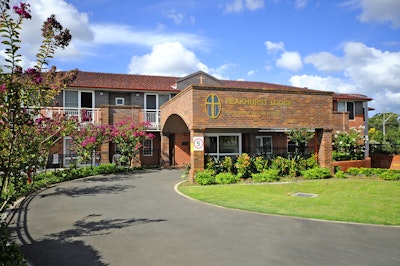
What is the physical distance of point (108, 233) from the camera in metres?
Result: 7.08

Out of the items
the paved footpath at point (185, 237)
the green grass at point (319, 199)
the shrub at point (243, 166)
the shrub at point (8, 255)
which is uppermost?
the shrub at point (243, 166)

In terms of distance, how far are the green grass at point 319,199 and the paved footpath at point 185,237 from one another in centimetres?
67

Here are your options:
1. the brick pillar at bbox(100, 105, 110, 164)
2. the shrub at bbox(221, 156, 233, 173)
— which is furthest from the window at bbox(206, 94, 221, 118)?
the brick pillar at bbox(100, 105, 110, 164)

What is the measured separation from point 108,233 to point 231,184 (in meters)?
7.83

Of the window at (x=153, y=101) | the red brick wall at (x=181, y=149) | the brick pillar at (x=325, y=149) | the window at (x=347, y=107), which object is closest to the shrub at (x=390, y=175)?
the brick pillar at (x=325, y=149)

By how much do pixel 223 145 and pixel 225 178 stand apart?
9.66 metres

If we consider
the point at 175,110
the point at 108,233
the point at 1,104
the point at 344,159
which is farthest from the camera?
the point at 344,159

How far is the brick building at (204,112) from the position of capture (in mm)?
15367

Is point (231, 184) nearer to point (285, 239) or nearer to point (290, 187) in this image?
point (290, 187)

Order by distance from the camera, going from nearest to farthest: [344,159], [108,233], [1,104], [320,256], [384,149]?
[1,104] → [320,256] → [108,233] → [344,159] → [384,149]

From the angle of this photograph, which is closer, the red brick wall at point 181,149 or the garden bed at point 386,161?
the red brick wall at point 181,149

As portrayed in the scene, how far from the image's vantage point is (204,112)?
49.6 feet

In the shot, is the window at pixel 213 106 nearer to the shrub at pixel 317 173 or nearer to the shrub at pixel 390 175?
the shrub at pixel 317 173

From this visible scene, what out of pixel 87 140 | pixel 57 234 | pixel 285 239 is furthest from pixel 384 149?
pixel 57 234
